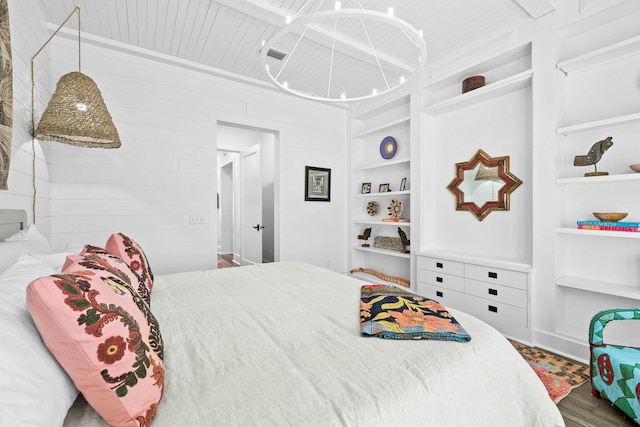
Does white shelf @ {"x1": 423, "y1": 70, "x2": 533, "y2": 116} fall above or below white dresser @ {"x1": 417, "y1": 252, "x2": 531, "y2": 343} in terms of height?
above

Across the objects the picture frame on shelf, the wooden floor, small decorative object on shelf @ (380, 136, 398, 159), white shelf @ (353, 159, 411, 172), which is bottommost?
the wooden floor

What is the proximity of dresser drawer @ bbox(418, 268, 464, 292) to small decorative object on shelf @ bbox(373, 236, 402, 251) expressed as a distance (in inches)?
23.2

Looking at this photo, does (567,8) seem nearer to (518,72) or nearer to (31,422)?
(518,72)

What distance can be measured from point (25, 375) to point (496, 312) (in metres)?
3.12

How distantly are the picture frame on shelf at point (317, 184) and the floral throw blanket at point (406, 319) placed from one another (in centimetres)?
270

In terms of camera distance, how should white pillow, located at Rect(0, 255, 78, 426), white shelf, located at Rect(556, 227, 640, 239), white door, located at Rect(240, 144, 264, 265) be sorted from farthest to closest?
white door, located at Rect(240, 144, 264, 265) → white shelf, located at Rect(556, 227, 640, 239) → white pillow, located at Rect(0, 255, 78, 426)

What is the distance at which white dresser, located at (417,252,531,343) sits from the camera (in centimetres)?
257

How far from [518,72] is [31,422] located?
3770 millimetres

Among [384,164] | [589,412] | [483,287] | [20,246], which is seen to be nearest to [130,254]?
[20,246]

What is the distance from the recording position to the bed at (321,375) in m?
0.81

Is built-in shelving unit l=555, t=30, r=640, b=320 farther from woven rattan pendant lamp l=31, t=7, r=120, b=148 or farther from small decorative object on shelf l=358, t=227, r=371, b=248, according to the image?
woven rattan pendant lamp l=31, t=7, r=120, b=148

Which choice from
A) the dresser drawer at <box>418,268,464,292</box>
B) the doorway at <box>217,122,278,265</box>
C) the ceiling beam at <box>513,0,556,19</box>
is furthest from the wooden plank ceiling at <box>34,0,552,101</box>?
the dresser drawer at <box>418,268,464,292</box>

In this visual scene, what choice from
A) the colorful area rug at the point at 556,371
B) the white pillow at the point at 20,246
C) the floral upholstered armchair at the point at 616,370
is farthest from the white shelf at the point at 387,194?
the white pillow at the point at 20,246

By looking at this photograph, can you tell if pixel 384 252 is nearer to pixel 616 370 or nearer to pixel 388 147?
pixel 388 147
